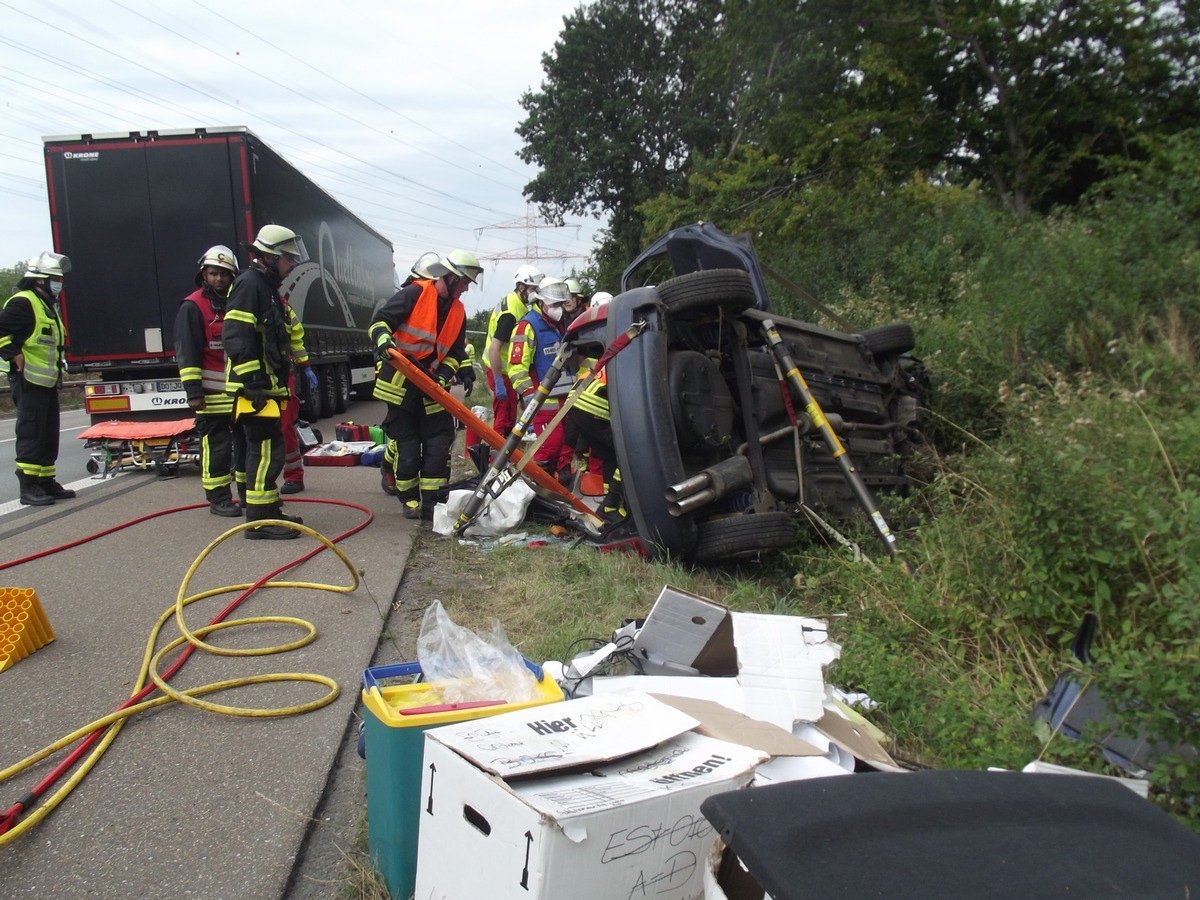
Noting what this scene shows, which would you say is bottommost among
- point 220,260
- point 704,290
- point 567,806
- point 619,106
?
point 567,806

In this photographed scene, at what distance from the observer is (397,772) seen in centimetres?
214

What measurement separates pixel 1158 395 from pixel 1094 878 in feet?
15.2

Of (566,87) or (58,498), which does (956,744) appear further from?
(566,87)

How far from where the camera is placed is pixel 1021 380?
21.5 ft

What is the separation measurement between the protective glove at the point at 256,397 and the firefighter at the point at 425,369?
80cm

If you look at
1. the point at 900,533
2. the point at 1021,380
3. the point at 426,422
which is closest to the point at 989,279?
the point at 1021,380

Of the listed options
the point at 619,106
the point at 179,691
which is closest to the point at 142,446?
the point at 179,691

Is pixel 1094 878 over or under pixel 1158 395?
under

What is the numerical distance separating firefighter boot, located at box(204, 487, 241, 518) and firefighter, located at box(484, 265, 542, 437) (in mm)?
2507

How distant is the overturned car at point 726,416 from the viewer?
15.0 ft

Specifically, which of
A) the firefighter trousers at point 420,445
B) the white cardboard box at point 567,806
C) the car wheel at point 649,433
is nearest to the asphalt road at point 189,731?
the white cardboard box at point 567,806

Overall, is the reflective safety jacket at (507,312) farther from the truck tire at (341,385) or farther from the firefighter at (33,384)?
the truck tire at (341,385)

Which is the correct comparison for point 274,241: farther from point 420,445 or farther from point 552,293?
point 552,293

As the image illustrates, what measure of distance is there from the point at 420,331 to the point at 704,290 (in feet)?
8.95
